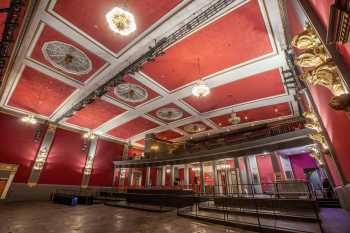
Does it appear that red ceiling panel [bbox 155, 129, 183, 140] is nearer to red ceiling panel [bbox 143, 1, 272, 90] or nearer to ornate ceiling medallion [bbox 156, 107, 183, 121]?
ornate ceiling medallion [bbox 156, 107, 183, 121]

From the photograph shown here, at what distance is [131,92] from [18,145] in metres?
8.47

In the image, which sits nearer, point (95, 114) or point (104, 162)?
point (95, 114)

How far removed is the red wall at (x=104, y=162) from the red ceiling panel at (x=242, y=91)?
32.3 ft

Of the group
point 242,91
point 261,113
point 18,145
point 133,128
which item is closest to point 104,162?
point 133,128

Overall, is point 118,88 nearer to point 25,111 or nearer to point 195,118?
point 195,118

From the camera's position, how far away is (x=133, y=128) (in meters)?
14.4

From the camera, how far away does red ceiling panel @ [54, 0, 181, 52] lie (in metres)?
4.91

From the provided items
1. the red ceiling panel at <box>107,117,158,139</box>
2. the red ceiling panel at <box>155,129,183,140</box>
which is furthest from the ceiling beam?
the red ceiling panel at <box>155,129,183,140</box>

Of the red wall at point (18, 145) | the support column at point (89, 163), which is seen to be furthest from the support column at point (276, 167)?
the red wall at point (18, 145)

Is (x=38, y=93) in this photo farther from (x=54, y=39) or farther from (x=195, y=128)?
(x=195, y=128)

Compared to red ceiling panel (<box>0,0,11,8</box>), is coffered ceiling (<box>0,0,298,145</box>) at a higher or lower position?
higher

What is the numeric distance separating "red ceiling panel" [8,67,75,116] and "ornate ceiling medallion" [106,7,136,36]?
6.23 meters

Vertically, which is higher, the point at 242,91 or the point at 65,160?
the point at 242,91

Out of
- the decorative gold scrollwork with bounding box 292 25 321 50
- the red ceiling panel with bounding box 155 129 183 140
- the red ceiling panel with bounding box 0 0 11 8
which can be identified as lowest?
the decorative gold scrollwork with bounding box 292 25 321 50
